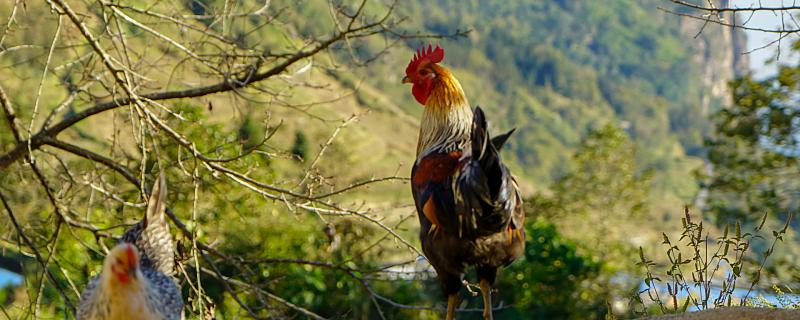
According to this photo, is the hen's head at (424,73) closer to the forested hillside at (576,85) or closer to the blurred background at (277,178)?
the blurred background at (277,178)

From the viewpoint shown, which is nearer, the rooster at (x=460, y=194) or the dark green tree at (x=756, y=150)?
the rooster at (x=460, y=194)

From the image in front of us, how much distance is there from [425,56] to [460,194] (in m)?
1.53

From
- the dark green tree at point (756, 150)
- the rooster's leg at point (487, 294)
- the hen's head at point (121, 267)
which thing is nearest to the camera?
the hen's head at point (121, 267)

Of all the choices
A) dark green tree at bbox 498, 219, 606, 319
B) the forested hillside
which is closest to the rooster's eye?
dark green tree at bbox 498, 219, 606, 319

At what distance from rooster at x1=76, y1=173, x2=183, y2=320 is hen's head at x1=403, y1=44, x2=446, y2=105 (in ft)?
5.86

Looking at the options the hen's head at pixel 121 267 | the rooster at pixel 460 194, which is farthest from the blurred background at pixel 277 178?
the hen's head at pixel 121 267

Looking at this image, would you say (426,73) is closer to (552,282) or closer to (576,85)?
(552,282)

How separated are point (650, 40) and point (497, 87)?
5601cm

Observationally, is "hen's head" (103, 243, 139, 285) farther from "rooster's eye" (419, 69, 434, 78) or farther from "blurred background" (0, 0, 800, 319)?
"rooster's eye" (419, 69, 434, 78)

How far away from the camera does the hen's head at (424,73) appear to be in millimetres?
5566

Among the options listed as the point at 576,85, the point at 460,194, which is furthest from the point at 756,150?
the point at 576,85

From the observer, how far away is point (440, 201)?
479cm

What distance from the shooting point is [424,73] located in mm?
5648

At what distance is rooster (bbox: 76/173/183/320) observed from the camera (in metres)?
3.88
